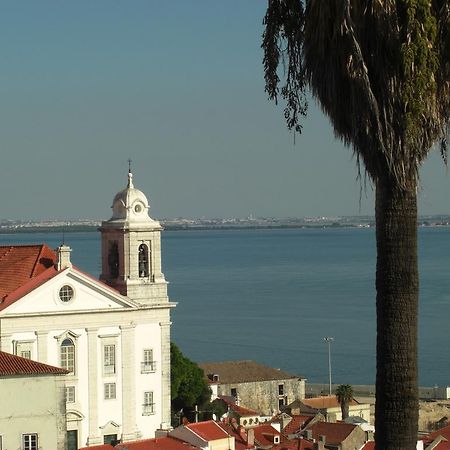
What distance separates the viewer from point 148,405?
43.8 meters

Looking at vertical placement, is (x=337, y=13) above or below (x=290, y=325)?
above

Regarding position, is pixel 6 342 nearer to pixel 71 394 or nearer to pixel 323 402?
pixel 71 394

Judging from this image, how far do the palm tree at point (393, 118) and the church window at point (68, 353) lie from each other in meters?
33.3

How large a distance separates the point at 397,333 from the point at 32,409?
17.7 metres

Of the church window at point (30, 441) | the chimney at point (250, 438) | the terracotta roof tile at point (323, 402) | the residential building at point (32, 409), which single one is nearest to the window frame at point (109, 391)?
the chimney at point (250, 438)

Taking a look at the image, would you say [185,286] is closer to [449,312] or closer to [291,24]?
[449,312]

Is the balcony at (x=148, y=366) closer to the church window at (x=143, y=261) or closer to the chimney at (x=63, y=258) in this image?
the church window at (x=143, y=261)

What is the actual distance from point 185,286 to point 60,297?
4536 inches

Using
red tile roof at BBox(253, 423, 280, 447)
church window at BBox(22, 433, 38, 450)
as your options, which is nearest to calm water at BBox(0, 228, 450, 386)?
red tile roof at BBox(253, 423, 280, 447)

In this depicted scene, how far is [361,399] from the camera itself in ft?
207

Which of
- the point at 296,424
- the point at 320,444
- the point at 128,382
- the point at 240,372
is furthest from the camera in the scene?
the point at 240,372

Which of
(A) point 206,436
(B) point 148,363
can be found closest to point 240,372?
(B) point 148,363

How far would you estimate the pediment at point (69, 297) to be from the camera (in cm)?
4138

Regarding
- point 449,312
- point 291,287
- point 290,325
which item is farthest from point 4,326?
point 291,287
